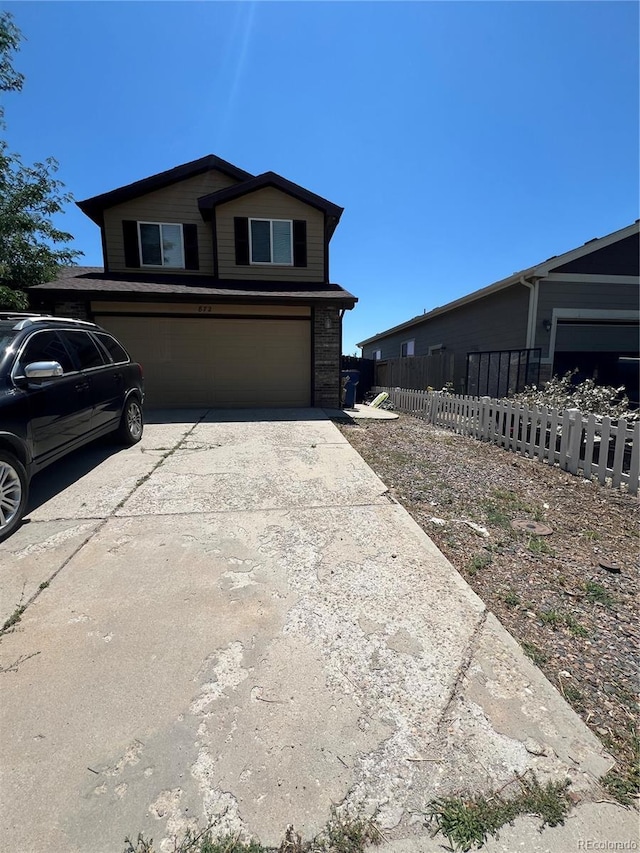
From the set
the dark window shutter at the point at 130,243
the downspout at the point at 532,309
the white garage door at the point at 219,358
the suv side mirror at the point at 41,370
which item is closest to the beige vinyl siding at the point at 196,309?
the white garage door at the point at 219,358

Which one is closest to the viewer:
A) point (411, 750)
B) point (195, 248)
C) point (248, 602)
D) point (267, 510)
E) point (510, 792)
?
point (510, 792)

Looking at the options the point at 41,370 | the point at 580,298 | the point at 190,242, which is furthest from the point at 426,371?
the point at 41,370

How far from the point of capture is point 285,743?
1612 millimetres

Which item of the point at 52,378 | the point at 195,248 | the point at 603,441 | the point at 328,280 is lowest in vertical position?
the point at 603,441

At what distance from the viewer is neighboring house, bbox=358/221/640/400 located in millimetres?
11281

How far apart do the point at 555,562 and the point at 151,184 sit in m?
13.6

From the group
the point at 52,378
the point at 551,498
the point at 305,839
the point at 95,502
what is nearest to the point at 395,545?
the point at 305,839

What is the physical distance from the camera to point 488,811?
1.39 metres

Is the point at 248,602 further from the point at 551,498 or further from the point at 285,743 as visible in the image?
the point at 551,498

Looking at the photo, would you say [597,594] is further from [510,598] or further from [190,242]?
[190,242]

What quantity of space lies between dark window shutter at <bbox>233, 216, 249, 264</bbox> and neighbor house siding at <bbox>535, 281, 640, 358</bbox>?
339 inches

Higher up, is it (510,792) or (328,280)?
(328,280)

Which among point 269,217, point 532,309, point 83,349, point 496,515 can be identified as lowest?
point 496,515

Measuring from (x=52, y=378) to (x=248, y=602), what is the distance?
3404 mm
